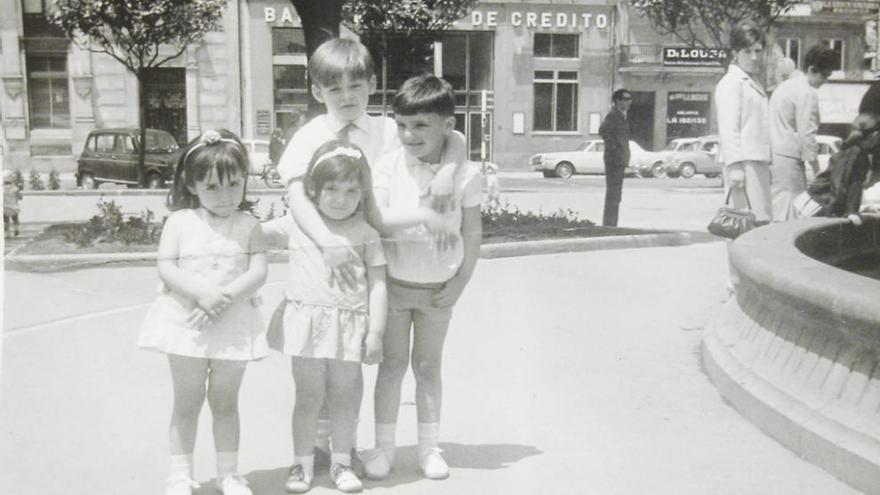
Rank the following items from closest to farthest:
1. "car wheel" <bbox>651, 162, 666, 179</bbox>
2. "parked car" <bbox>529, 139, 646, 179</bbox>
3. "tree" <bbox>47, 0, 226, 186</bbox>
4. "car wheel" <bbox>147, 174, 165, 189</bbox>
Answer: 1. "tree" <bbox>47, 0, 226, 186</bbox>
2. "car wheel" <bbox>147, 174, 165, 189</bbox>
3. "car wheel" <bbox>651, 162, 666, 179</bbox>
4. "parked car" <bbox>529, 139, 646, 179</bbox>

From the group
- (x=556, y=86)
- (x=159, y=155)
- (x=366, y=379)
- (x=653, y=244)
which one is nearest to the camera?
(x=366, y=379)

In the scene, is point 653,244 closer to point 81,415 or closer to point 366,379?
point 366,379

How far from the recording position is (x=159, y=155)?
2184cm

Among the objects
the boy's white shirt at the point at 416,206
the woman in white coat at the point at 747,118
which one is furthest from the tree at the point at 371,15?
the boy's white shirt at the point at 416,206

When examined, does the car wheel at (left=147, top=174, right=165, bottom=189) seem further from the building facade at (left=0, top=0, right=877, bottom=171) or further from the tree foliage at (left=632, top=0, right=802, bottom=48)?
the tree foliage at (left=632, top=0, right=802, bottom=48)

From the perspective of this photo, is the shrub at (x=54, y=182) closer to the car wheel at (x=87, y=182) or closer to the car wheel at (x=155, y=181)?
the car wheel at (x=87, y=182)

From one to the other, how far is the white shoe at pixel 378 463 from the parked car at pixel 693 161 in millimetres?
31556

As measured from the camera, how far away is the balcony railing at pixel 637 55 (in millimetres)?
38031

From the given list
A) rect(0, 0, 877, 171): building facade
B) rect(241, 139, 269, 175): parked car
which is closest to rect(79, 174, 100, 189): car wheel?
rect(0, 0, 877, 171): building facade

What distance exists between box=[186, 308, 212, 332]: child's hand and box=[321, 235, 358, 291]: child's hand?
1.42ft

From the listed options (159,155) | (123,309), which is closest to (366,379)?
(123,309)

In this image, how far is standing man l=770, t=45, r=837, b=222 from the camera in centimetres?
762

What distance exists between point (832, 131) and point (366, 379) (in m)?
34.5

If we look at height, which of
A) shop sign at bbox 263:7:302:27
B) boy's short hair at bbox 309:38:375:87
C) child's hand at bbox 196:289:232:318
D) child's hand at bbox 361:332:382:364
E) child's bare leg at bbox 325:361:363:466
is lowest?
child's bare leg at bbox 325:361:363:466
